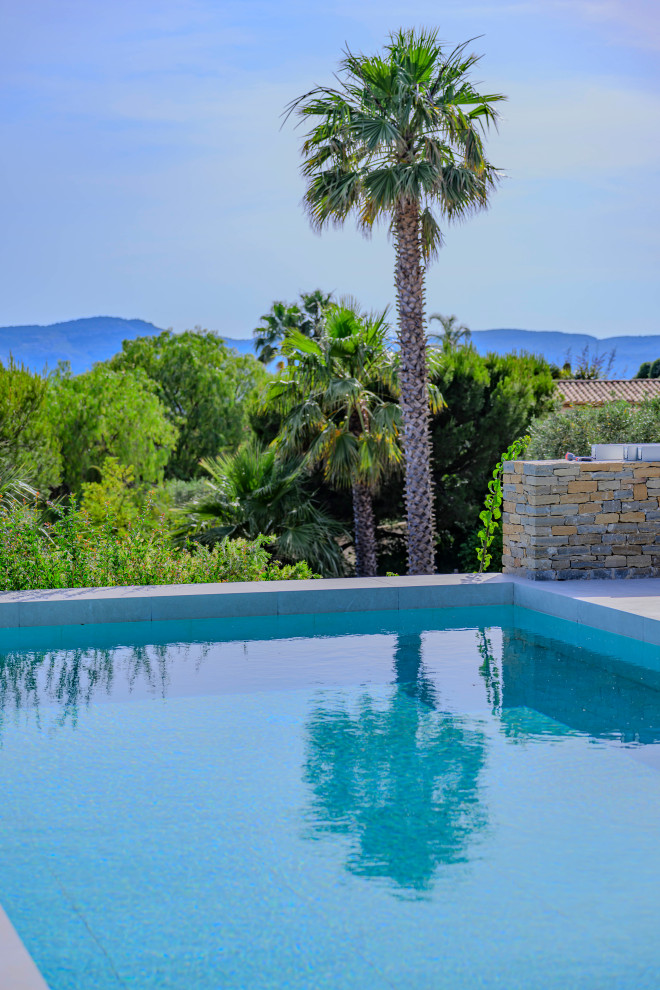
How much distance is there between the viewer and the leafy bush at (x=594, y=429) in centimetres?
1814

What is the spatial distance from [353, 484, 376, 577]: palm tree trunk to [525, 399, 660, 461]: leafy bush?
324 cm

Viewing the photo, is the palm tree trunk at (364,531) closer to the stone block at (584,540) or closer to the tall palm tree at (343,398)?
the tall palm tree at (343,398)

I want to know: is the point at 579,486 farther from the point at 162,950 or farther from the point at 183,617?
the point at 162,950

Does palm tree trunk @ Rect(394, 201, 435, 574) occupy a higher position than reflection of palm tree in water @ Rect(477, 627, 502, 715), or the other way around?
palm tree trunk @ Rect(394, 201, 435, 574)

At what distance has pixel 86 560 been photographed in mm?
9375

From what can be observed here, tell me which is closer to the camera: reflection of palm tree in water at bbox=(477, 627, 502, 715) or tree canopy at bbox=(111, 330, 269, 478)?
reflection of palm tree in water at bbox=(477, 627, 502, 715)

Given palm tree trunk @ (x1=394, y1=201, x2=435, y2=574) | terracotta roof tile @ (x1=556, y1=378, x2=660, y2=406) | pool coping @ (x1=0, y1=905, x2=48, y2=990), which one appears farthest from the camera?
terracotta roof tile @ (x1=556, y1=378, x2=660, y2=406)

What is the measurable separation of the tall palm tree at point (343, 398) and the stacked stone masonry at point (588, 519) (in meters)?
7.08

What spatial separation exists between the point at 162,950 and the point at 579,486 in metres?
6.48

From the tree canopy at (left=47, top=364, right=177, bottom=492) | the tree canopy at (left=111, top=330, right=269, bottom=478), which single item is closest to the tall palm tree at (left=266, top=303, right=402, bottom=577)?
the tree canopy at (left=47, top=364, right=177, bottom=492)

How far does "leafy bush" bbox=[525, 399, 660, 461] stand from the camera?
18141mm

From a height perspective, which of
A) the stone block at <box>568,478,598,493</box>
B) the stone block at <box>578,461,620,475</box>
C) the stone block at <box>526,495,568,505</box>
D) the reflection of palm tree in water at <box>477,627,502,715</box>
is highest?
the stone block at <box>578,461,620,475</box>

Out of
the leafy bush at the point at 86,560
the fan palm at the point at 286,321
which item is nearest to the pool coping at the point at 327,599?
the leafy bush at the point at 86,560

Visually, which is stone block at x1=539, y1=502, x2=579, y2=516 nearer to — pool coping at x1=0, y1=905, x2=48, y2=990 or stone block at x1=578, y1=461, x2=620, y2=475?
stone block at x1=578, y1=461, x2=620, y2=475
